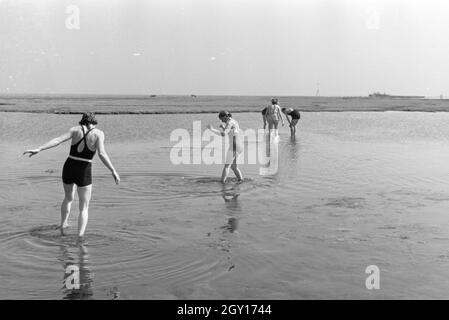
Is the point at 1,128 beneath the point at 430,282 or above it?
above

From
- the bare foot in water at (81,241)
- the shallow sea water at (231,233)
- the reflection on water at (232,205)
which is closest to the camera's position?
the shallow sea water at (231,233)

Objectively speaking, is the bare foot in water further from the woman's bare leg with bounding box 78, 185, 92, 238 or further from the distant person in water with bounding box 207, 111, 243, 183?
the distant person in water with bounding box 207, 111, 243, 183

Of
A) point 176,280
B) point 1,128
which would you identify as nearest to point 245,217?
point 176,280

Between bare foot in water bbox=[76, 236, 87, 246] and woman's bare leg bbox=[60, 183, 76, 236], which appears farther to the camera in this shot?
woman's bare leg bbox=[60, 183, 76, 236]

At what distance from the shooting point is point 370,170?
18109mm

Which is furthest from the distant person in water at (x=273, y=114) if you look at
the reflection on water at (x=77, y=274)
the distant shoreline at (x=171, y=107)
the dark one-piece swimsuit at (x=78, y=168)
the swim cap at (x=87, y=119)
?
the distant shoreline at (x=171, y=107)

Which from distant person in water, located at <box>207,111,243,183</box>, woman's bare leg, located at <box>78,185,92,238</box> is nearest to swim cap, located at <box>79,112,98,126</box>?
woman's bare leg, located at <box>78,185,92,238</box>

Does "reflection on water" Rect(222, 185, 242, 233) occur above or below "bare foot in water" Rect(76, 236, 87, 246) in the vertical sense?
above

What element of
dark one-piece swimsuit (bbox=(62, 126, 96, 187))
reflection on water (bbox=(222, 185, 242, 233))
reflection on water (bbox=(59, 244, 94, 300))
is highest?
dark one-piece swimsuit (bbox=(62, 126, 96, 187))

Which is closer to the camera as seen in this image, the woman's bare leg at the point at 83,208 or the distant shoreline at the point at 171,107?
the woman's bare leg at the point at 83,208

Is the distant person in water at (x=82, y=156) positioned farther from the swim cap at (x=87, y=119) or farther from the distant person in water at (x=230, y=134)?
the distant person in water at (x=230, y=134)
